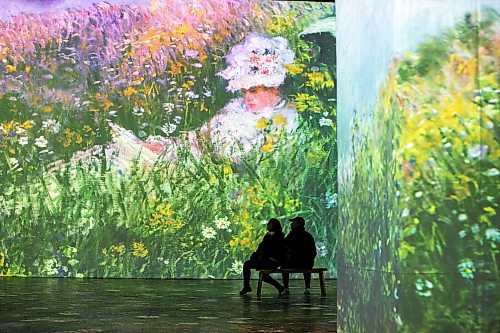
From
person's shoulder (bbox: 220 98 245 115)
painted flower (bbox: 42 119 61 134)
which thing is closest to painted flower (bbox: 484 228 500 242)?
person's shoulder (bbox: 220 98 245 115)

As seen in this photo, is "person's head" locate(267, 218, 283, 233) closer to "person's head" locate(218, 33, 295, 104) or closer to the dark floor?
the dark floor

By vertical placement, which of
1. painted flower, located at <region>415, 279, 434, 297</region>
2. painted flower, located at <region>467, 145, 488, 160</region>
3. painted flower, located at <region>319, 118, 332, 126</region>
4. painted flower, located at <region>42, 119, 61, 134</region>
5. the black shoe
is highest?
painted flower, located at <region>319, 118, 332, 126</region>

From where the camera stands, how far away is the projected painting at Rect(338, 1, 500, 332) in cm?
531

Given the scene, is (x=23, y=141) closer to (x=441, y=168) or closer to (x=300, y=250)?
(x=300, y=250)

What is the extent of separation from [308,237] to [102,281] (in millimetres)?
5100

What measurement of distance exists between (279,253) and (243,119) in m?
6.40

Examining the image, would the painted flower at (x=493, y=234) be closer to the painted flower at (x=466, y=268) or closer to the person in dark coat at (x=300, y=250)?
the painted flower at (x=466, y=268)

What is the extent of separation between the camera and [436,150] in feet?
17.7

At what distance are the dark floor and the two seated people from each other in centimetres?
31

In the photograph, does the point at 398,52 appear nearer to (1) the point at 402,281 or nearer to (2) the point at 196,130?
(1) the point at 402,281

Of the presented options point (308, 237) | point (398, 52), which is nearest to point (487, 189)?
point (398, 52)

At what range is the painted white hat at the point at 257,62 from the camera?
68.2 feet

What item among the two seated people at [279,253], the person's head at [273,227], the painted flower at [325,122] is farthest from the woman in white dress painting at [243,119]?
the person's head at [273,227]

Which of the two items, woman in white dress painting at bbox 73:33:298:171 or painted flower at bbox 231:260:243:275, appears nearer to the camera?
painted flower at bbox 231:260:243:275
